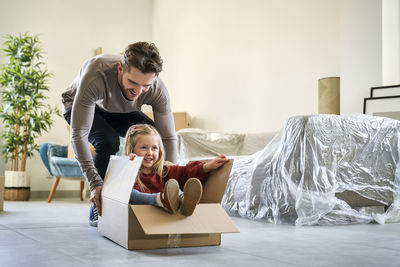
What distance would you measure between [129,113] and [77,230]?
558 millimetres

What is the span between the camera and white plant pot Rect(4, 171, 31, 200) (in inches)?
171

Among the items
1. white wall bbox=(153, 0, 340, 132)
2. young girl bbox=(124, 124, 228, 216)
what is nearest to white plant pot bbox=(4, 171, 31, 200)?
white wall bbox=(153, 0, 340, 132)

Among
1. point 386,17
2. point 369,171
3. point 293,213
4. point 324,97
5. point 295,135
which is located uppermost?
point 386,17

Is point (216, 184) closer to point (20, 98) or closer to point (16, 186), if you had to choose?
point (16, 186)

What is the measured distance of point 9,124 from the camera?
473 cm

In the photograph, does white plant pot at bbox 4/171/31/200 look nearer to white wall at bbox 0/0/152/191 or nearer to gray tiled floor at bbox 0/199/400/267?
Answer: white wall at bbox 0/0/152/191

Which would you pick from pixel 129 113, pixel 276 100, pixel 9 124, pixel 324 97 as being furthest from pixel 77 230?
pixel 9 124

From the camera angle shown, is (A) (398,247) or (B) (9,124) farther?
(B) (9,124)

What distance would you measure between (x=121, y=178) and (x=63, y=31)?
4058 mm

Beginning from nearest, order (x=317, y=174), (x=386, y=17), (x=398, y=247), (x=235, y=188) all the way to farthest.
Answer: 1. (x=398, y=247)
2. (x=317, y=174)
3. (x=235, y=188)
4. (x=386, y=17)

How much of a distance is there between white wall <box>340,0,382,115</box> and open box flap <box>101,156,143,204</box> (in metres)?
1.97

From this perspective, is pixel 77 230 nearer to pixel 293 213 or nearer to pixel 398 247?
pixel 293 213

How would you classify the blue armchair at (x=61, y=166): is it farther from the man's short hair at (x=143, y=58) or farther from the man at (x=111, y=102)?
the man's short hair at (x=143, y=58)

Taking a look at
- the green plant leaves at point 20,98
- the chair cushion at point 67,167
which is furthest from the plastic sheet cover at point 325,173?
the green plant leaves at point 20,98
